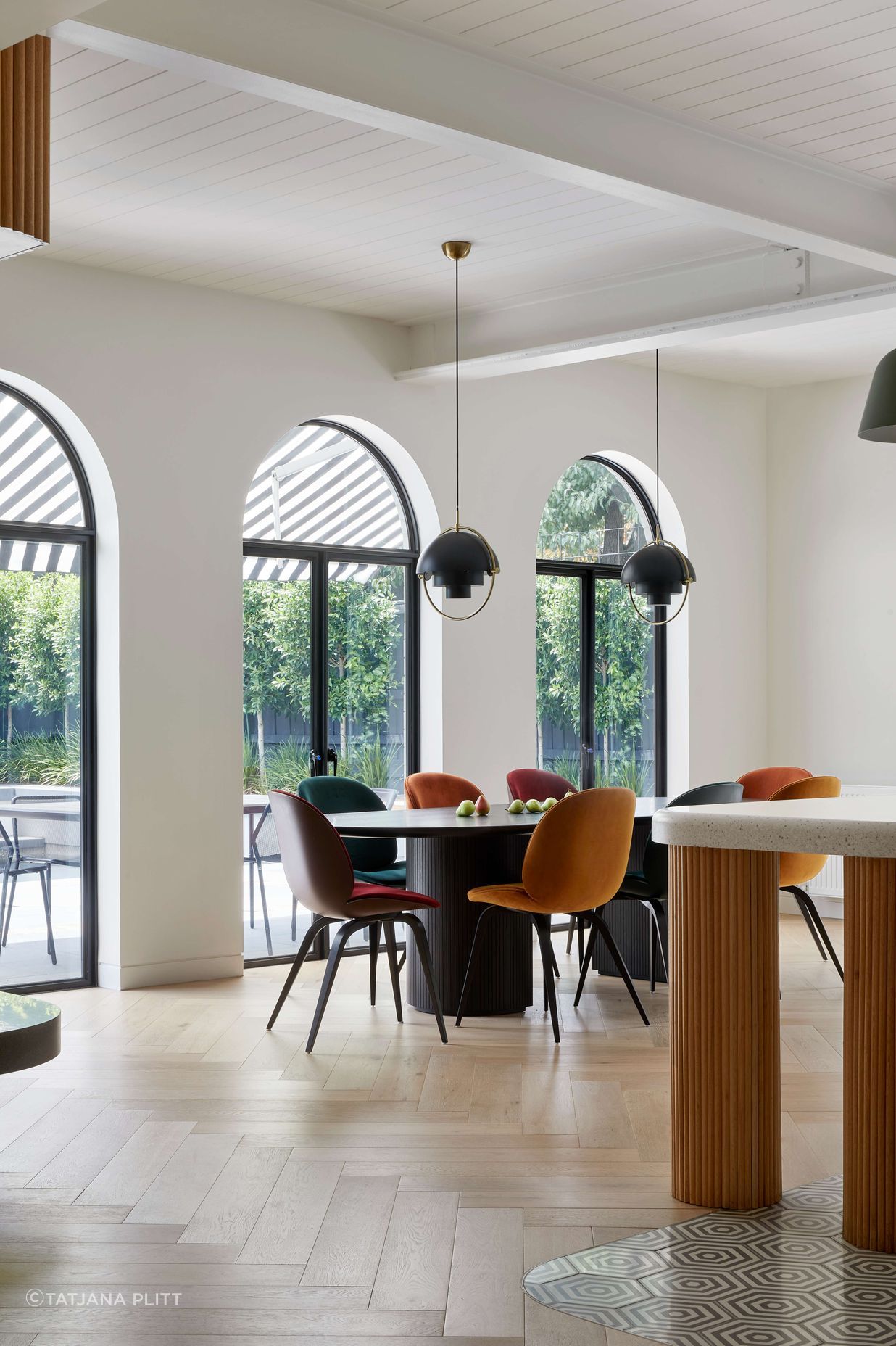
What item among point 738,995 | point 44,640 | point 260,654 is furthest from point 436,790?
point 738,995

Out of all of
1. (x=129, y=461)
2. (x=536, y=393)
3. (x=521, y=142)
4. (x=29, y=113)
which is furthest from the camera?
(x=536, y=393)

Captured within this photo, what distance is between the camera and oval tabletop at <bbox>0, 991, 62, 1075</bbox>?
3.00 meters

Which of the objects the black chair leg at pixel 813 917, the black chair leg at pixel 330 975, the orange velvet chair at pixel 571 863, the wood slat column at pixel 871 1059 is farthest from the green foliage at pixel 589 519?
the wood slat column at pixel 871 1059

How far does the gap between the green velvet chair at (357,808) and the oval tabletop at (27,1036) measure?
2825mm

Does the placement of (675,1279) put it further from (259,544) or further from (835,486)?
(835,486)

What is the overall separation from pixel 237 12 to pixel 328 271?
2632 millimetres

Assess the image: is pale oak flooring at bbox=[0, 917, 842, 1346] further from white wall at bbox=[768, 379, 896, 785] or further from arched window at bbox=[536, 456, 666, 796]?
white wall at bbox=[768, 379, 896, 785]

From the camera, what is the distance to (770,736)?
8539mm

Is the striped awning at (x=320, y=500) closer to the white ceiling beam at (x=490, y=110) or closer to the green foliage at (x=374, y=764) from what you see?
the green foliage at (x=374, y=764)

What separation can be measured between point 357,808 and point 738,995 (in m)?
3.18

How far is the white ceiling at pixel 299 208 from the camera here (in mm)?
4301

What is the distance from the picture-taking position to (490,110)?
3805 millimetres

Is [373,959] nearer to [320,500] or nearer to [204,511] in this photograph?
[204,511]

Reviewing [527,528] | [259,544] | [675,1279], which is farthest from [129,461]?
[675,1279]
